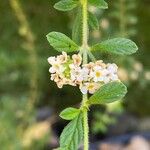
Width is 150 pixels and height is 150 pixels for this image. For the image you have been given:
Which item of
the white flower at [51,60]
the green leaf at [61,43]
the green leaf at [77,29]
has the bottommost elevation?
the white flower at [51,60]

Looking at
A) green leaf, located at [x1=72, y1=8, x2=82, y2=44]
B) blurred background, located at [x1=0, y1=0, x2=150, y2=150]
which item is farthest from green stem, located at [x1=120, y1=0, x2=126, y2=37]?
green leaf, located at [x1=72, y1=8, x2=82, y2=44]

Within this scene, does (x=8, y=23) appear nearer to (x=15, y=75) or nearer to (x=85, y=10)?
(x=15, y=75)

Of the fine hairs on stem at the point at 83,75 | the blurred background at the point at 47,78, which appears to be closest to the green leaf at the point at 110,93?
the fine hairs on stem at the point at 83,75

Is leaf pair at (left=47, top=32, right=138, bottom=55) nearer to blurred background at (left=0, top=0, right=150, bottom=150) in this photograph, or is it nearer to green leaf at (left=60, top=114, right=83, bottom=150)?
green leaf at (left=60, top=114, right=83, bottom=150)

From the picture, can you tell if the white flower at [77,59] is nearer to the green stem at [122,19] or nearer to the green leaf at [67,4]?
the green leaf at [67,4]

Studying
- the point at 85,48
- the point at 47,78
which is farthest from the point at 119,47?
the point at 47,78

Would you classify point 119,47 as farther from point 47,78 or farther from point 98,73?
point 47,78
